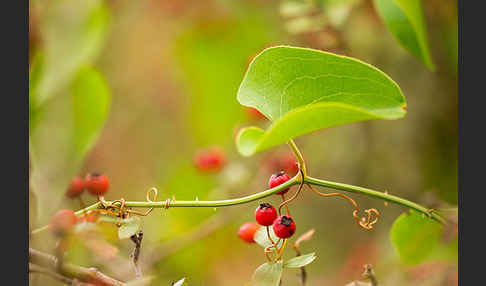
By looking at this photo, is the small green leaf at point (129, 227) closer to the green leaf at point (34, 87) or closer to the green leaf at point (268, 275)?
the green leaf at point (268, 275)

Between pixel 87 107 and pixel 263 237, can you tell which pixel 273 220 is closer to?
pixel 263 237

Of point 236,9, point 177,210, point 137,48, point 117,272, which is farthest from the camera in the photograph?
point 137,48

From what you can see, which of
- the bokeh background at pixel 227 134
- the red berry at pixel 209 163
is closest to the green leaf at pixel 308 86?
the bokeh background at pixel 227 134

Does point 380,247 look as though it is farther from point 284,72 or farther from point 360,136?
point 284,72

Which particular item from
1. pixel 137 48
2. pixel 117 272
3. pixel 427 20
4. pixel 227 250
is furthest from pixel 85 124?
pixel 137 48

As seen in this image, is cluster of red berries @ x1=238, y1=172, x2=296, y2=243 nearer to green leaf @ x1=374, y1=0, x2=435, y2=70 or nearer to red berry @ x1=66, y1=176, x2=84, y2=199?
red berry @ x1=66, y1=176, x2=84, y2=199

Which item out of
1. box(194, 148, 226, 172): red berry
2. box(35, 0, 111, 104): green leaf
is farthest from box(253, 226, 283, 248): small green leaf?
box(194, 148, 226, 172): red berry
